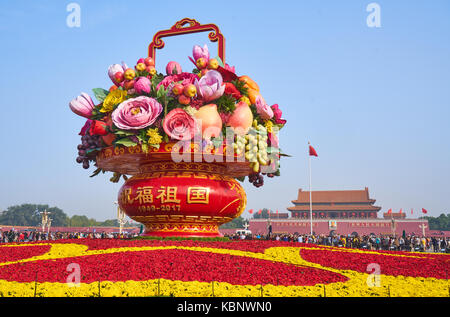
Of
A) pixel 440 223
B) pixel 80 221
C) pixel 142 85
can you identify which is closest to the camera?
pixel 142 85

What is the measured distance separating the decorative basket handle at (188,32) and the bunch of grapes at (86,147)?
10.0 ft

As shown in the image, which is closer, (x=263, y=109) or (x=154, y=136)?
(x=154, y=136)

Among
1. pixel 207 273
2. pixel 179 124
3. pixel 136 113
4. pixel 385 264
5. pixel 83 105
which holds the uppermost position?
pixel 83 105

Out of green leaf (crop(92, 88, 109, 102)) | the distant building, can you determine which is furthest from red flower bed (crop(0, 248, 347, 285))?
the distant building

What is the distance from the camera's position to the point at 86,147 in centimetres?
1025

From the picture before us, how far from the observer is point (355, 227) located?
55469mm

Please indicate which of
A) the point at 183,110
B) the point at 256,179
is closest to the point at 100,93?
the point at 183,110

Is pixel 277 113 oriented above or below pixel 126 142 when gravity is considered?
above

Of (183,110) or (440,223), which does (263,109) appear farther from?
(440,223)

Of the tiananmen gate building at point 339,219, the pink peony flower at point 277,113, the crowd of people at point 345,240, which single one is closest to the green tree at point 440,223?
the tiananmen gate building at point 339,219

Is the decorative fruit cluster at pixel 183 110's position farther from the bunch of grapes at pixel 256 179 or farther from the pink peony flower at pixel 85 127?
the bunch of grapes at pixel 256 179

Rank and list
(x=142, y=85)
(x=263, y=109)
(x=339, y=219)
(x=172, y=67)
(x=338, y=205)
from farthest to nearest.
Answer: (x=338, y=205)
(x=339, y=219)
(x=172, y=67)
(x=263, y=109)
(x=142, y=85)

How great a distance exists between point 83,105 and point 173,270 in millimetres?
5776
